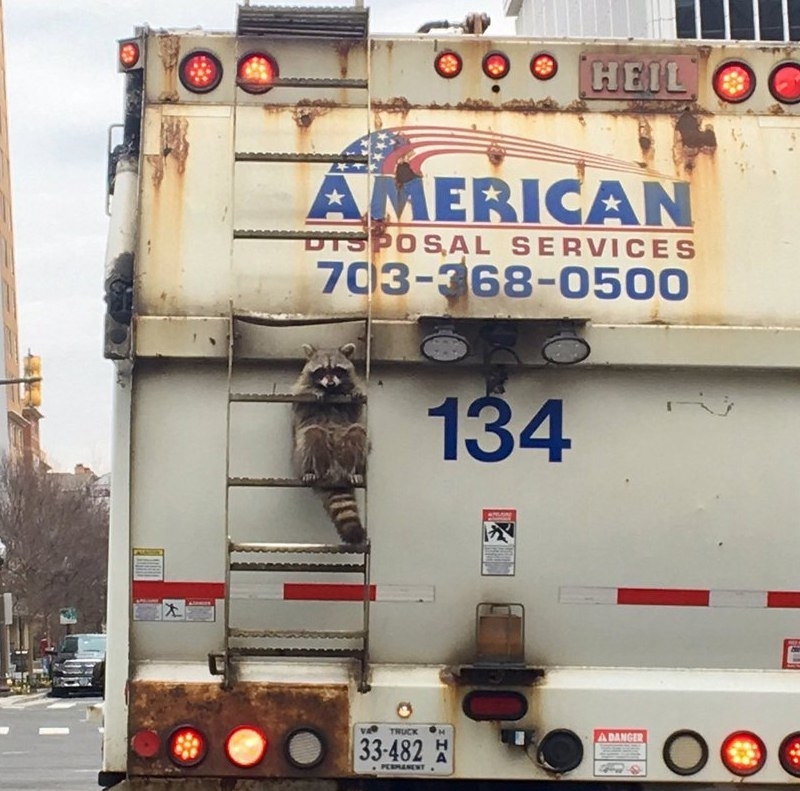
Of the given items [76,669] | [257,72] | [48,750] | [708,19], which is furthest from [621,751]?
[708,19]

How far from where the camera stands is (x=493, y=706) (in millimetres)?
4531

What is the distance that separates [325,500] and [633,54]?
172 centimetres

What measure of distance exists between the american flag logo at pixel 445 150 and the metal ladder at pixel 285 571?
29.2 inches

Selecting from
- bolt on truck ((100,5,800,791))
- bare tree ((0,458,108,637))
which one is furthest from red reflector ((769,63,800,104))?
bare tree ((0,458,108,637))

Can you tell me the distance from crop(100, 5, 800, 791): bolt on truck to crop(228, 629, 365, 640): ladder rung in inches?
0.6

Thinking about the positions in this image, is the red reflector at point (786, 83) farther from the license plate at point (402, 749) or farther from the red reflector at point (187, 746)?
the red reflector at point (187, 746)

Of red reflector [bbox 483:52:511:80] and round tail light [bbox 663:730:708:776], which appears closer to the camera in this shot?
round tail light [bbox 663:730:708:776]

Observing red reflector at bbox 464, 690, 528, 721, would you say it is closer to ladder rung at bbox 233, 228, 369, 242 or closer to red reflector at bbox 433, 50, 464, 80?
ladder rung at bbox 233, 228, 369, 242

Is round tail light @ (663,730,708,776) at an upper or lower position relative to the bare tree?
lower

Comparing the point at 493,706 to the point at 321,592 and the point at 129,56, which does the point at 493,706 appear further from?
the point at 129,56

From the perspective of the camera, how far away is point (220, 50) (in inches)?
195

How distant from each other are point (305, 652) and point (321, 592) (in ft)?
0.57

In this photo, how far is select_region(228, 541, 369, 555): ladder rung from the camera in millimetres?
4441

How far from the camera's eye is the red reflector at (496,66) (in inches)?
196
